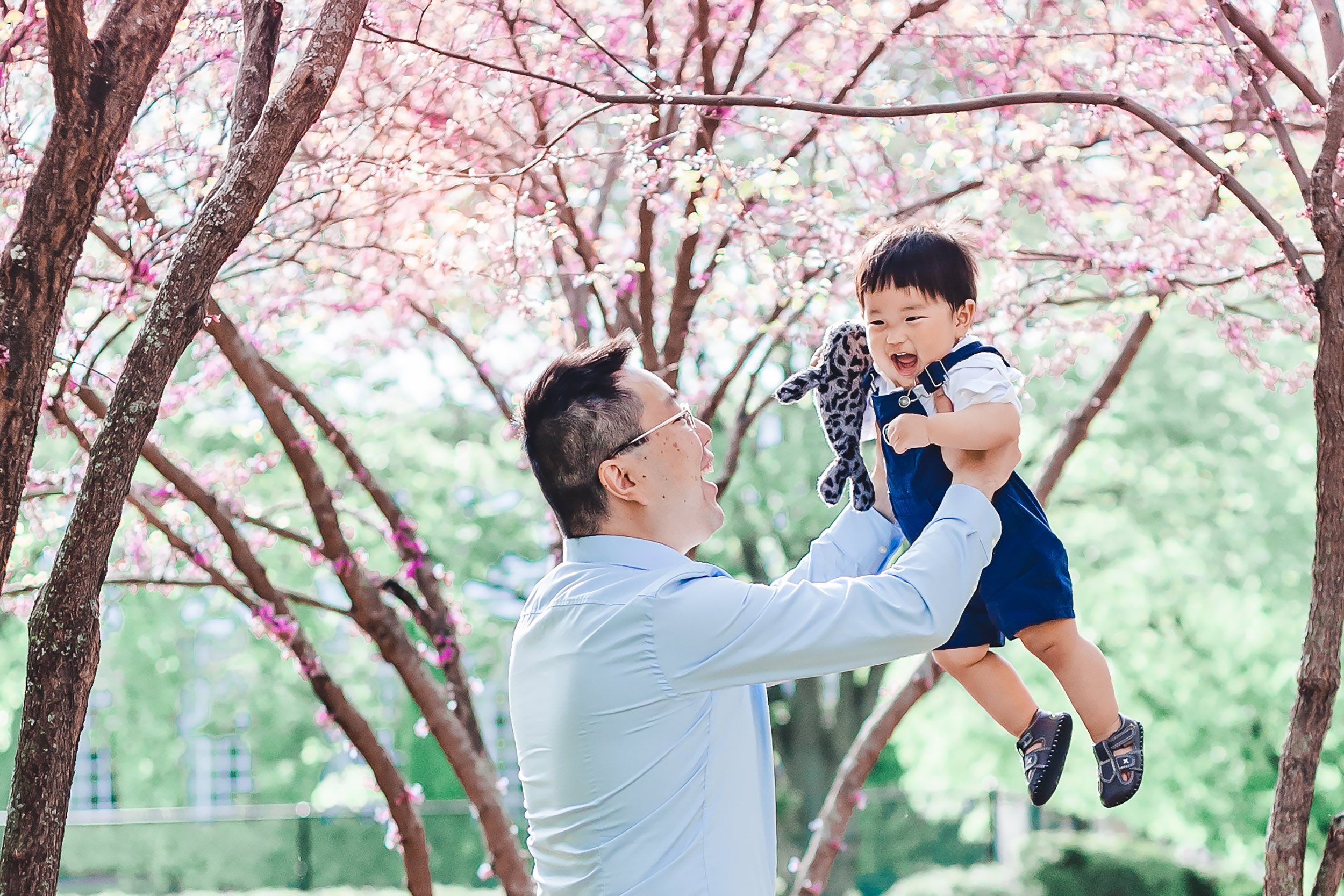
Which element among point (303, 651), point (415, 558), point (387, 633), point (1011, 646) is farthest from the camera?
point (1011, 646)

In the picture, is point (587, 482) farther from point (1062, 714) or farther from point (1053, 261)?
point (1053, 261)

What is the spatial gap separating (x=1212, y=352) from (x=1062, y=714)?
29.8ft

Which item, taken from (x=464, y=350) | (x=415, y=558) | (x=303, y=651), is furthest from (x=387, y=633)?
(x=464, y=350)

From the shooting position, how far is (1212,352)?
34.7 ft

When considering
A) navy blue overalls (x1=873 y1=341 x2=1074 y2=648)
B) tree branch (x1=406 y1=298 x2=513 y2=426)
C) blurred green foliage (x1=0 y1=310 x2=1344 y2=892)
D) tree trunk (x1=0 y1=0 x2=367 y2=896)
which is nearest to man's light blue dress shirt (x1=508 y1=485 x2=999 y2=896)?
navy blue overalls (x1=873 y1=341 x2=1074 y2=648)

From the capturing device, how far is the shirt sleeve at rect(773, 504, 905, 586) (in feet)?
7.30

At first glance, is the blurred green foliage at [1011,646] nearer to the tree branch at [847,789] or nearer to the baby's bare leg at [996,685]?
the tree branch at [847,789]

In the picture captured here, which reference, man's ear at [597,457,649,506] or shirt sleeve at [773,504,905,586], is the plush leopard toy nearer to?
shirt sleeve at [773,504,905,586]

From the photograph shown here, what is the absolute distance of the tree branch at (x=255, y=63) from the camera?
8.20 ft

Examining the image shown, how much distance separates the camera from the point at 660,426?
197 centimetres

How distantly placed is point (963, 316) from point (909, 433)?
324 millimetres


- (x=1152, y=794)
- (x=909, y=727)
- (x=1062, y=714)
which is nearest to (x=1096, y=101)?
(x=1062, y=714)

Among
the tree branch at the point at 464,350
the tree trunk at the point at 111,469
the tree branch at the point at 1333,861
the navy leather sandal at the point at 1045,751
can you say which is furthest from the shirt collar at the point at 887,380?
the tree branch at the point at 464,350

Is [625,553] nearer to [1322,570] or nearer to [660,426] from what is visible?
[660,426]
